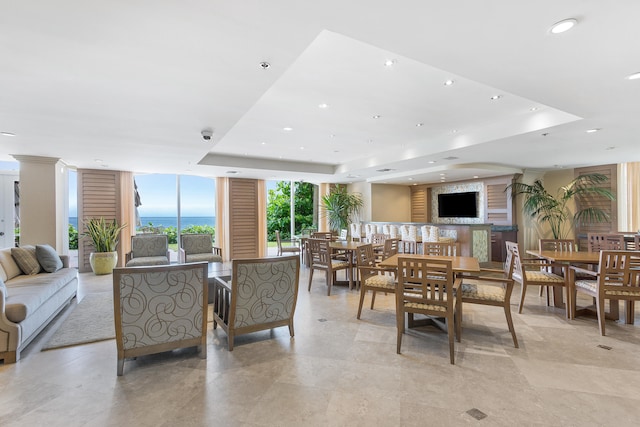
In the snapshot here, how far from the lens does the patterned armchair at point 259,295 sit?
112 inches

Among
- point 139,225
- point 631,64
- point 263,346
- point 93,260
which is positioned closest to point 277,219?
point 139,225

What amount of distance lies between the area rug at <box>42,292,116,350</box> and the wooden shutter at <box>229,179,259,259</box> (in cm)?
450

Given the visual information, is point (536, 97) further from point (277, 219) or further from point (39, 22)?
point (277, 219)

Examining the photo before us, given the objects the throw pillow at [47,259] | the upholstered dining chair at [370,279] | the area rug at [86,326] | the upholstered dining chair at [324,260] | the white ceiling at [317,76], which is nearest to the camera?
the white ceiling at [317,76]

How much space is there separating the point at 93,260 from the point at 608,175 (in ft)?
38.8

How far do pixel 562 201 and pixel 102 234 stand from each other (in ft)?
36.1

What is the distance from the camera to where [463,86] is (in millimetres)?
3402

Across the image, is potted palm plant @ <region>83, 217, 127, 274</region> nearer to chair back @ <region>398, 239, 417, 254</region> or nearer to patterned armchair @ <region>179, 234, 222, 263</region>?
patterned armchair @ <region>179, 234, 222, 263</region>

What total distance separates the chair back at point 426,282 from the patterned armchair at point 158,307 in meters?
1.77

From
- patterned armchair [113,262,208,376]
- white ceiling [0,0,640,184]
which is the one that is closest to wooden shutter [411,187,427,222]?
white ceiling [0,0,640,184]

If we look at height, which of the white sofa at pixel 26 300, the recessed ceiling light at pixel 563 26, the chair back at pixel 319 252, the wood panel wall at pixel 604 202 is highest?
the recessed ceiling light at pixel 563 26

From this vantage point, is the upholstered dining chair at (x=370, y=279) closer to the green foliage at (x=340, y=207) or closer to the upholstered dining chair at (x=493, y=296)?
the upholstered dining chair at (x=493, y=296)

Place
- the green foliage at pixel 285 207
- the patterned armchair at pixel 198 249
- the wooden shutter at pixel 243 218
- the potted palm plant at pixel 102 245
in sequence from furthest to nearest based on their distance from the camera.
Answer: the green foliage at pixel 285 207, the wooden shutter at pixel 243 218, the potted palm plant at pixel 102 245, the patterned armchair at pixel 198 249

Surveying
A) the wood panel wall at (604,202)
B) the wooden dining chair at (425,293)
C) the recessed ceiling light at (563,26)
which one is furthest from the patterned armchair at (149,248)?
the wood panel wall at (604,202)
